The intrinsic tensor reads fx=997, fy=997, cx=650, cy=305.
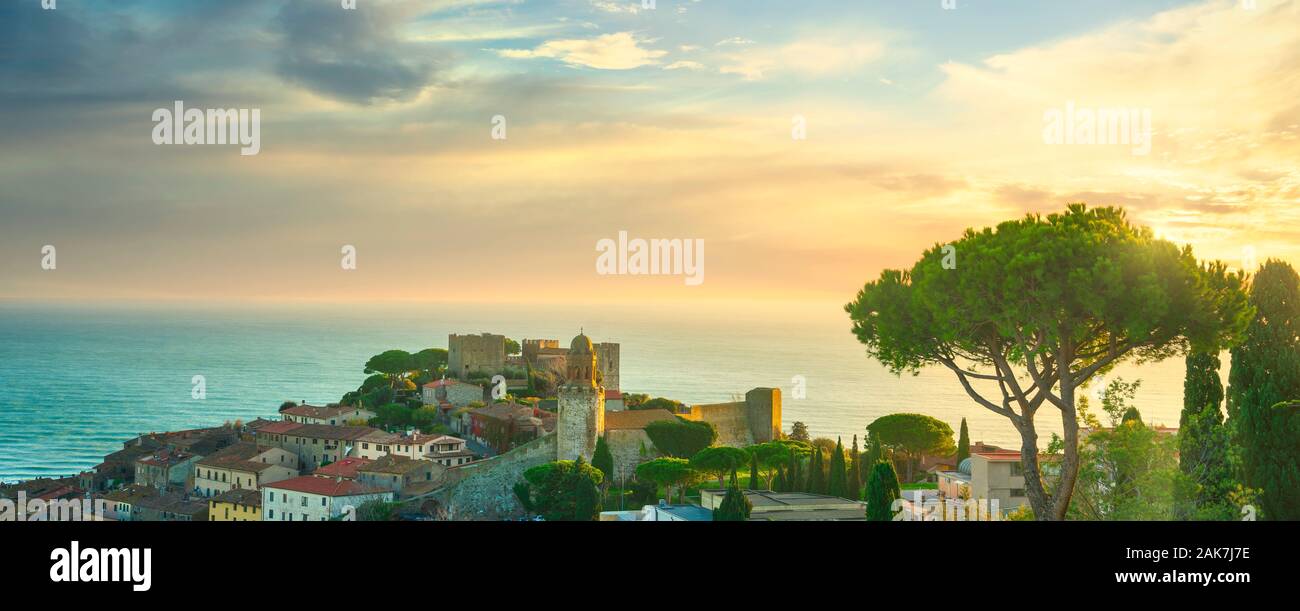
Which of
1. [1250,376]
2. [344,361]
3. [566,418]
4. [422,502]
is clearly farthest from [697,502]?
[344,361]

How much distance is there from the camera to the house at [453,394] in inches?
1775

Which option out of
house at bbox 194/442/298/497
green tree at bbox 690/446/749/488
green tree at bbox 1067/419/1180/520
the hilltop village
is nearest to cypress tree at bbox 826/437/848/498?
the hilltop village

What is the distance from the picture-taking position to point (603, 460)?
3394 centimetres

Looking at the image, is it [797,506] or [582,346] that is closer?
[797,506]

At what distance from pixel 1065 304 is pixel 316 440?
33.1 m

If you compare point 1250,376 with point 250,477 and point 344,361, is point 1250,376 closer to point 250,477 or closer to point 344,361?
point 250,477

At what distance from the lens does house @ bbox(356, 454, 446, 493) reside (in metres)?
33.3

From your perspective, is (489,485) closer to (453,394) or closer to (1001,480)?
(453,394)

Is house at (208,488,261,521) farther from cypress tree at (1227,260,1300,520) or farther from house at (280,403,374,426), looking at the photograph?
cypress tree at (1227,260,1300,520)

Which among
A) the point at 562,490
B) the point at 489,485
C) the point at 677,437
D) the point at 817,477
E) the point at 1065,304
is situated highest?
the point at 1065,304

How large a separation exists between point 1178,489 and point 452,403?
3642 centimetres

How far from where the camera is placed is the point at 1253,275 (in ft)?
48.3

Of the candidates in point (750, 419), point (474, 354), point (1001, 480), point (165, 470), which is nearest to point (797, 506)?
point (1001, 480)
